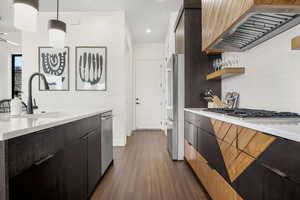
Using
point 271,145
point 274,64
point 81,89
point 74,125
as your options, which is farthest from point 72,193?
point 81,89

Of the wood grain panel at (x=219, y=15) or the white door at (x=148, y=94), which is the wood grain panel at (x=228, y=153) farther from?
the white door at (x=148, y=94)

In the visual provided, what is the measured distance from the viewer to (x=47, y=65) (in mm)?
4613

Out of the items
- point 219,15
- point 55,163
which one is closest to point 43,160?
point 55,163

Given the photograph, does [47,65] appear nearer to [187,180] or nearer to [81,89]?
[81,89]

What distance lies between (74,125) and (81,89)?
10.5ft

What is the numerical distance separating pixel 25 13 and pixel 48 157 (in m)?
1.30

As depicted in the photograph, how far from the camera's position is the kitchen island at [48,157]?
0.82m

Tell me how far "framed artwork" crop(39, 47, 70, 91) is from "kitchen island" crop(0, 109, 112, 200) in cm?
282

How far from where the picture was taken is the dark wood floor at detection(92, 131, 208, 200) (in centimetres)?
214

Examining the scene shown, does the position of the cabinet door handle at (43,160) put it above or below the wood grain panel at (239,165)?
above

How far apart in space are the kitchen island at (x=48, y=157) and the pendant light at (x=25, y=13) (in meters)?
0.83

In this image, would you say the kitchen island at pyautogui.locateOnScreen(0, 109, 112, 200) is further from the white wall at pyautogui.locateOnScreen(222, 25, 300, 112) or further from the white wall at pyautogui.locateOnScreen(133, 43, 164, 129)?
the white wall at pyautogui.locateOnScreen(133, 43, 164, 129)

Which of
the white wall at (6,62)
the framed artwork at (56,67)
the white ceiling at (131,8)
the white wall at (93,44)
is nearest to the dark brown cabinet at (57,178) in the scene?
the white wall at (93,44)

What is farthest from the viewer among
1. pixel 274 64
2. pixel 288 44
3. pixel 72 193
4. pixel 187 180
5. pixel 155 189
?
pixel 187 180
